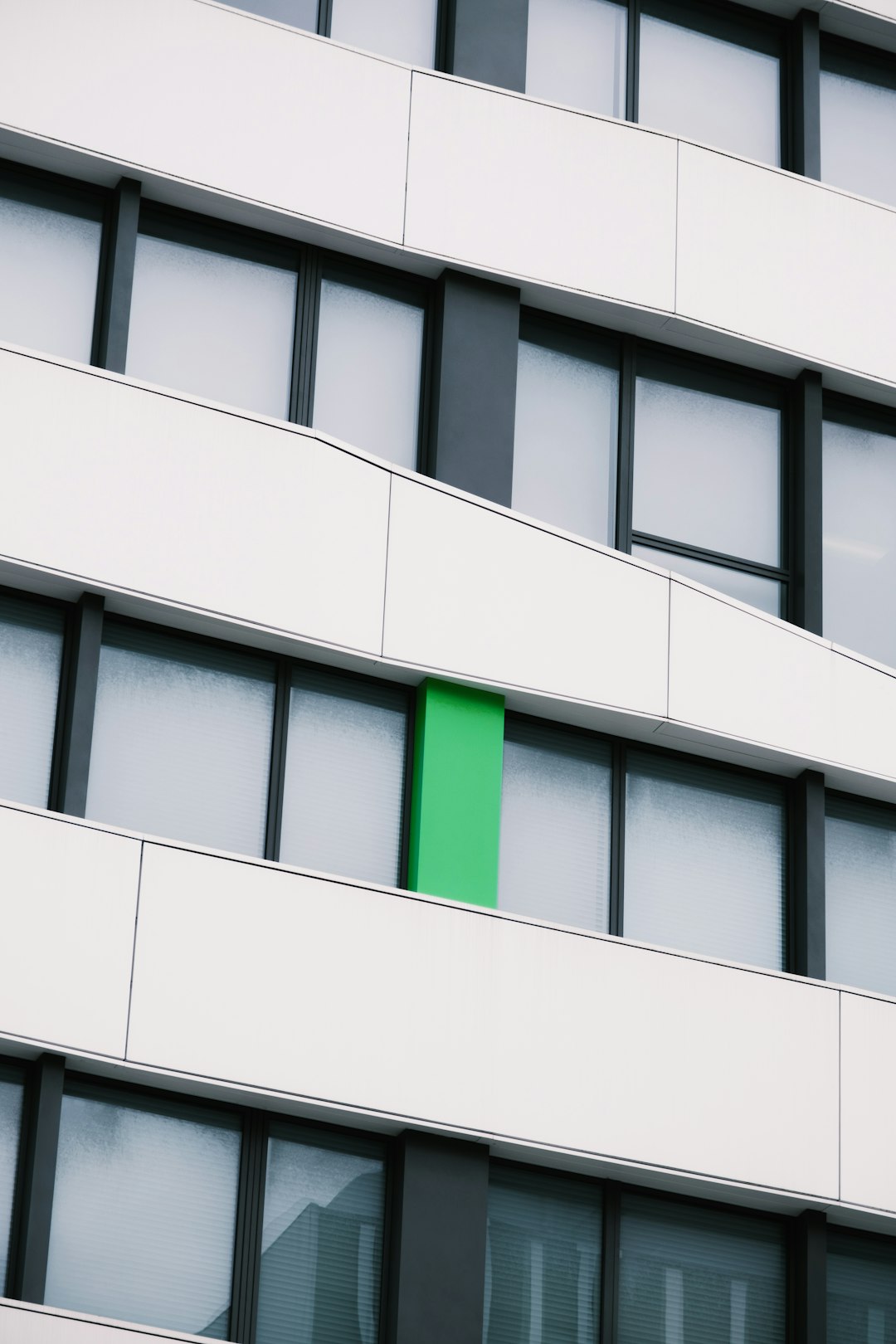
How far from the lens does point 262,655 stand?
1410 centimetres

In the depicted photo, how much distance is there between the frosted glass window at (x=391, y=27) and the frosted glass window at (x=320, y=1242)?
7.78 m

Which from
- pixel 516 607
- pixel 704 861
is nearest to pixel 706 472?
pixel 516 607

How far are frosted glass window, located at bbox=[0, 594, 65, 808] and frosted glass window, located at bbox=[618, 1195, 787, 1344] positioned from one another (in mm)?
4629

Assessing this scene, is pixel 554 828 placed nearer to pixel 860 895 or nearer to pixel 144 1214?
pixel 860 895

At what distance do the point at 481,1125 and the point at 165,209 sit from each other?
6.40 meters

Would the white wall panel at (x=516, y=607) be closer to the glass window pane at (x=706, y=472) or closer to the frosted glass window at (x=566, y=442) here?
the frosted glass window at (x=566, y=442)

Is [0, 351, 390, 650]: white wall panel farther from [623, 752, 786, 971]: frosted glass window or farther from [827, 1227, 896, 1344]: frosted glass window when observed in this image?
[827, 1227, 896, 1344]: frosted glass window

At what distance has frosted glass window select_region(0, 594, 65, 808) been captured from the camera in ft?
43.3

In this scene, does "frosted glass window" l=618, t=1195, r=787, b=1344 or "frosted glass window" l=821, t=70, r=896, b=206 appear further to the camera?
"frosted glass window" l=821, t=70, r=896, b=206

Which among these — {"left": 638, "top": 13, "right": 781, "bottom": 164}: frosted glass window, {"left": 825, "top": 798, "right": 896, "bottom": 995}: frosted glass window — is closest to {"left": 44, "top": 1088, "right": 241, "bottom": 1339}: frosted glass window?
{"left": 825, "top": 798, "right": 896, "bottom": 995}: frosted glass window

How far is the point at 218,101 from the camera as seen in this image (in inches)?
575

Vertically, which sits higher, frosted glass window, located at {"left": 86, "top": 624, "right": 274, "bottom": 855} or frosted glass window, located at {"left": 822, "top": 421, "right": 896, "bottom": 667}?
frosted glass window, located at {"left": 822, "top": 421, "right": 896, "bottom": 667}

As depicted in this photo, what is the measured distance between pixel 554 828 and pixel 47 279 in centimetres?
493

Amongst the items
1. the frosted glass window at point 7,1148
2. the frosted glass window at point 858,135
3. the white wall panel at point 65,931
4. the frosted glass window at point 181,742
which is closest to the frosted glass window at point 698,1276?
the frosted glass window at point 181,742
